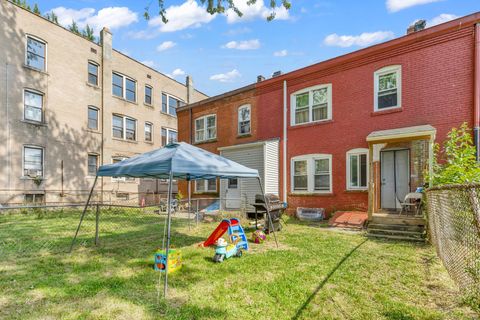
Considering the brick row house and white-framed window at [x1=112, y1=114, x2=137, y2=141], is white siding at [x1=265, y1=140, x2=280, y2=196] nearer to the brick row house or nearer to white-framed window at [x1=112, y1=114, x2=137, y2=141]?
the brick row house

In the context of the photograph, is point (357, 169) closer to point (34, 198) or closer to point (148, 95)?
point (34, 198)

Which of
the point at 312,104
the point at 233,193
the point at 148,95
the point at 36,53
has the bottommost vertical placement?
the point at 233,193

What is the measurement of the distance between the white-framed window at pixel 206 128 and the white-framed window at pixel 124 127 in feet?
25.4

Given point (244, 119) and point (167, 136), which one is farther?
point (167, 136)

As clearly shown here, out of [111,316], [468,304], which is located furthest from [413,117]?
[111,316]

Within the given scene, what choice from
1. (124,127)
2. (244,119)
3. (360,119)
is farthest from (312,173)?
(124,127)

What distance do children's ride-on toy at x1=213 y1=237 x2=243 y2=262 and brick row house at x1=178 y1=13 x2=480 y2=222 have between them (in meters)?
5.21

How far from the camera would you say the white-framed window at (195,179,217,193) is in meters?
16.2

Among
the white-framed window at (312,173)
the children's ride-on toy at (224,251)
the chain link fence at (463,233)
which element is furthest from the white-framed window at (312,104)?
the children's ride-on toy at (224,251)

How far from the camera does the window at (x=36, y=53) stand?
16.4 m

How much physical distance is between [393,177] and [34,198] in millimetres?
19510

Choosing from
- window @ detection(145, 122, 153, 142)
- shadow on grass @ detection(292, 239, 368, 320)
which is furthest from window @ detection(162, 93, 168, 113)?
shadow on grass @ detection(292, 239, 368, 320)

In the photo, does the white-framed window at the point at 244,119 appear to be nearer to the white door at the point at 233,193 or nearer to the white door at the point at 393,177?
the white door at the point at 233,193

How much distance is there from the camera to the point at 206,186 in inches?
648
